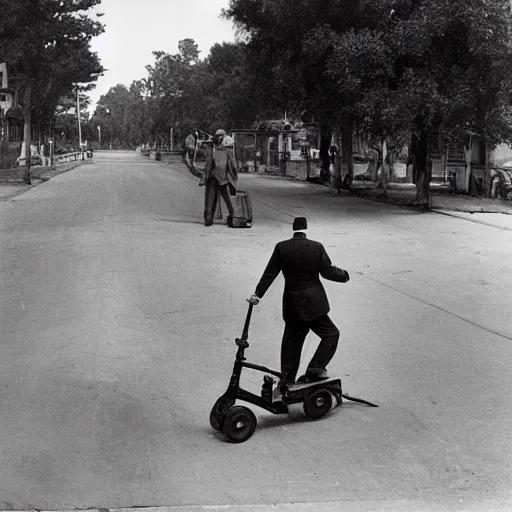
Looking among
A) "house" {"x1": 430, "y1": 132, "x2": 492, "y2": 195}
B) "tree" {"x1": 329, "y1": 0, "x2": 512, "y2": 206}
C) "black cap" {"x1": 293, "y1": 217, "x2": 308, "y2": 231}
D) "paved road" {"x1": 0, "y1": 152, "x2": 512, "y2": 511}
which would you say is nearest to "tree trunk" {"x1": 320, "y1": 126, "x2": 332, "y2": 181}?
"house" {"x1": 430, "y1": 132, "x2": 492, "y2": 195}

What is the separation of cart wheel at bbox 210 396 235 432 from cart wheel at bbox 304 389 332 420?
653 millimetres

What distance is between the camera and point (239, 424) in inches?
229

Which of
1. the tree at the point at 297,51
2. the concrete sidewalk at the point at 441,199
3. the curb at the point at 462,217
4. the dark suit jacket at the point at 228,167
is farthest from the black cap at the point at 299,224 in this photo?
the tree at the point at 297,51

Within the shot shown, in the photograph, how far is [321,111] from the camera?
25.2 m

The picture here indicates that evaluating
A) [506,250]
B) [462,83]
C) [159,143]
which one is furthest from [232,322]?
[159,143]

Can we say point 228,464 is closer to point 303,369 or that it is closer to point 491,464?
point 491,464

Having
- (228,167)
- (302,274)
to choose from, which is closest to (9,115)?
(228,167)

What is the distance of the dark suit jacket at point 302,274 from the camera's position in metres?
6.28

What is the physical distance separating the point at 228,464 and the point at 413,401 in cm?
193

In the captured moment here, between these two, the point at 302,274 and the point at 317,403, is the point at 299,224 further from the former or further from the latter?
the point at 317,403

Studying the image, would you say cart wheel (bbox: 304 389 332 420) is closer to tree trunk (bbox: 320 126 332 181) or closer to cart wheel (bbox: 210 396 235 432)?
cart wheel (bbox: 210 396 235 432)

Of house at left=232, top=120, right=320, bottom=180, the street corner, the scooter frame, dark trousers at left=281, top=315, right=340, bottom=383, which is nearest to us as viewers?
the scooter frame

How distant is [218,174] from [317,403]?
1126 centimetres

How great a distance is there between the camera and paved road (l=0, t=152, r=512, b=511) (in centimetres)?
510
